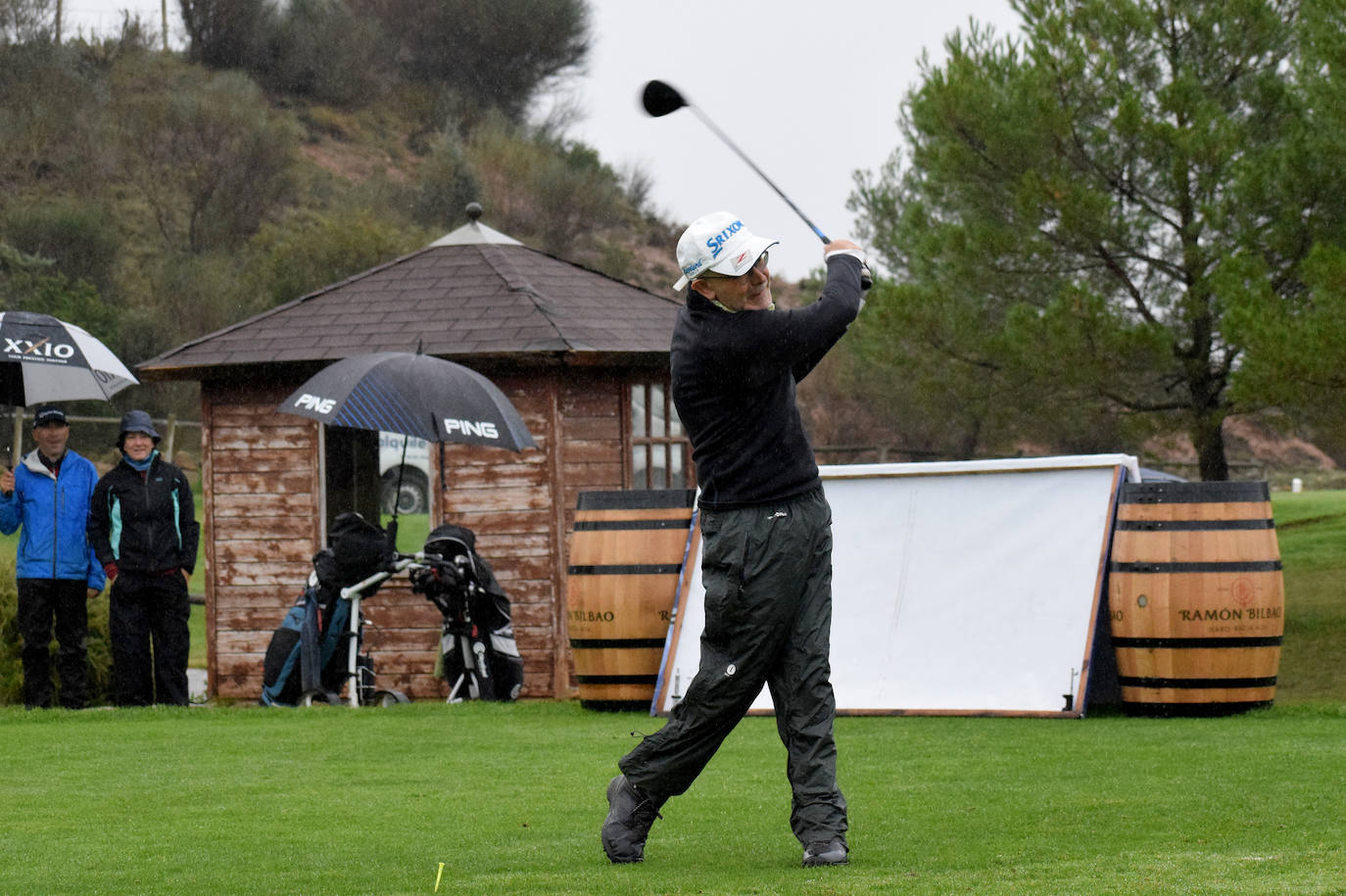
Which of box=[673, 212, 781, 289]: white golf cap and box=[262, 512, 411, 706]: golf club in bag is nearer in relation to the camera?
box=[673, 212, 781, 289]: white golf cap

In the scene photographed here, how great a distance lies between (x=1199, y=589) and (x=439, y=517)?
21.0 feet

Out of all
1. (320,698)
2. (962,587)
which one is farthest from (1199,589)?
(320,698)

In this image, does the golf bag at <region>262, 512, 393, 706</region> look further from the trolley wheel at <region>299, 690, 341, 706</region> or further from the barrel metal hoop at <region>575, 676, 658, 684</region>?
the barrel metal hoop at <region>575, 676, 658, 684</region>

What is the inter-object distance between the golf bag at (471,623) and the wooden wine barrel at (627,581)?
139cm

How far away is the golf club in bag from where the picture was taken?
10008mm

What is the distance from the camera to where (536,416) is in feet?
42.4

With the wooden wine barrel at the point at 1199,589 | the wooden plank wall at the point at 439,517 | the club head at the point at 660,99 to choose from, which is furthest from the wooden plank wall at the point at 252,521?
the club head at the point at 660,99

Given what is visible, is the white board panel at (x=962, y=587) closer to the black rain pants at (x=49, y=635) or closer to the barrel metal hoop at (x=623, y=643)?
the barrel metal hoop at (x=623, y=643)

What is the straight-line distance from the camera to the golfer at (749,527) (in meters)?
4.49

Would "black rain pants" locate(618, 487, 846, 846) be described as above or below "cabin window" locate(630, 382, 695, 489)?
below

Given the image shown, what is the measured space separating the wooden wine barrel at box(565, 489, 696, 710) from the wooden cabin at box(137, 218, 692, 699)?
11.8 ft

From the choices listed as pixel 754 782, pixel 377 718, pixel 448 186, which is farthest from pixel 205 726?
pixel 448 186

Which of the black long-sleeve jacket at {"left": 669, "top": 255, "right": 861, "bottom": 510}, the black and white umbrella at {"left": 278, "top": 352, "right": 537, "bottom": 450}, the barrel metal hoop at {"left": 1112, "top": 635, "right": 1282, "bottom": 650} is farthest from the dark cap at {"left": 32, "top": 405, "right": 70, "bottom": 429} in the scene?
the black long-sleeve jacket at {"left": 669, "top": 255, "right": 861, "bottom": 510}

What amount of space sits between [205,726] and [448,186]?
45.4 m
